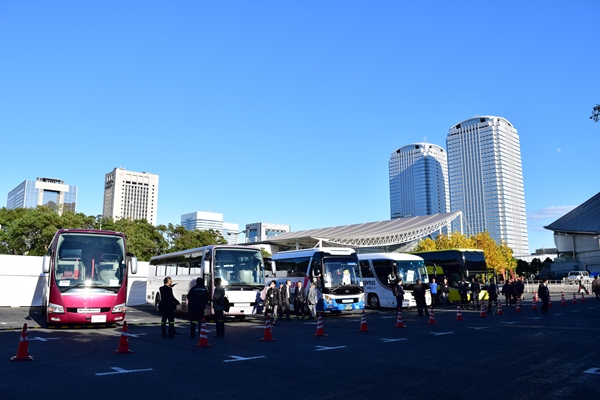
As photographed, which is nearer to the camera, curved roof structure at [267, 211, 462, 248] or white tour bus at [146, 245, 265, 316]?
white tour bus at [146, 245, 265, 316]

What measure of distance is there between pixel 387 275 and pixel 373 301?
233 centimetres

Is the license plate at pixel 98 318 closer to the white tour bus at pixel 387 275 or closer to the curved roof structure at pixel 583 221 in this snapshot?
the white tour bus at pixel 387 275

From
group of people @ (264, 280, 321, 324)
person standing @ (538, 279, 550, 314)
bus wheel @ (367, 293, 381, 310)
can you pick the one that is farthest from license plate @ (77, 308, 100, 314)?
person standing @ (538, 279, 550, 314)

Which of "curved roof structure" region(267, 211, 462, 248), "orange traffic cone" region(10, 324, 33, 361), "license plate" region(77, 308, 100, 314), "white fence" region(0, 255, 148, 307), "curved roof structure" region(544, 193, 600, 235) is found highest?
"curved roof structure" region(544, 193, 600, 235)

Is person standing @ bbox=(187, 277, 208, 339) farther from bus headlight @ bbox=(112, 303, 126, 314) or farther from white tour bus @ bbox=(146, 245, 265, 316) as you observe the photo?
white tour bus @ bbox=(146, 245, 265, 316)

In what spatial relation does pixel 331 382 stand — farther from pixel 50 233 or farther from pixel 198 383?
pixel 50 233

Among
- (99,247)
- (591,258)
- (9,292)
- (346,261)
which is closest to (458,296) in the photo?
(346,261)

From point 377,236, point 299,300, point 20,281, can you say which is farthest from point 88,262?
point 377,236

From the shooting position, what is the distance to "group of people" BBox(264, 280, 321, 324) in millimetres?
18484

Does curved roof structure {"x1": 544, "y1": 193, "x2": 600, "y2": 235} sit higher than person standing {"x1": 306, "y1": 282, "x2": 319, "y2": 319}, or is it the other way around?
curved roof structure {"x1": 544, "y1": 193, "x2": 600, "y2": 235}

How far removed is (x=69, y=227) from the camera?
5422cm

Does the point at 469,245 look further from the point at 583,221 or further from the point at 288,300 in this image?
the point at 288,300

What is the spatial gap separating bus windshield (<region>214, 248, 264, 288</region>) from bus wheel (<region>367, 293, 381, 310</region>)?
11.0m

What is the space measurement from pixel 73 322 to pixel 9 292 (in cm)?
1885
